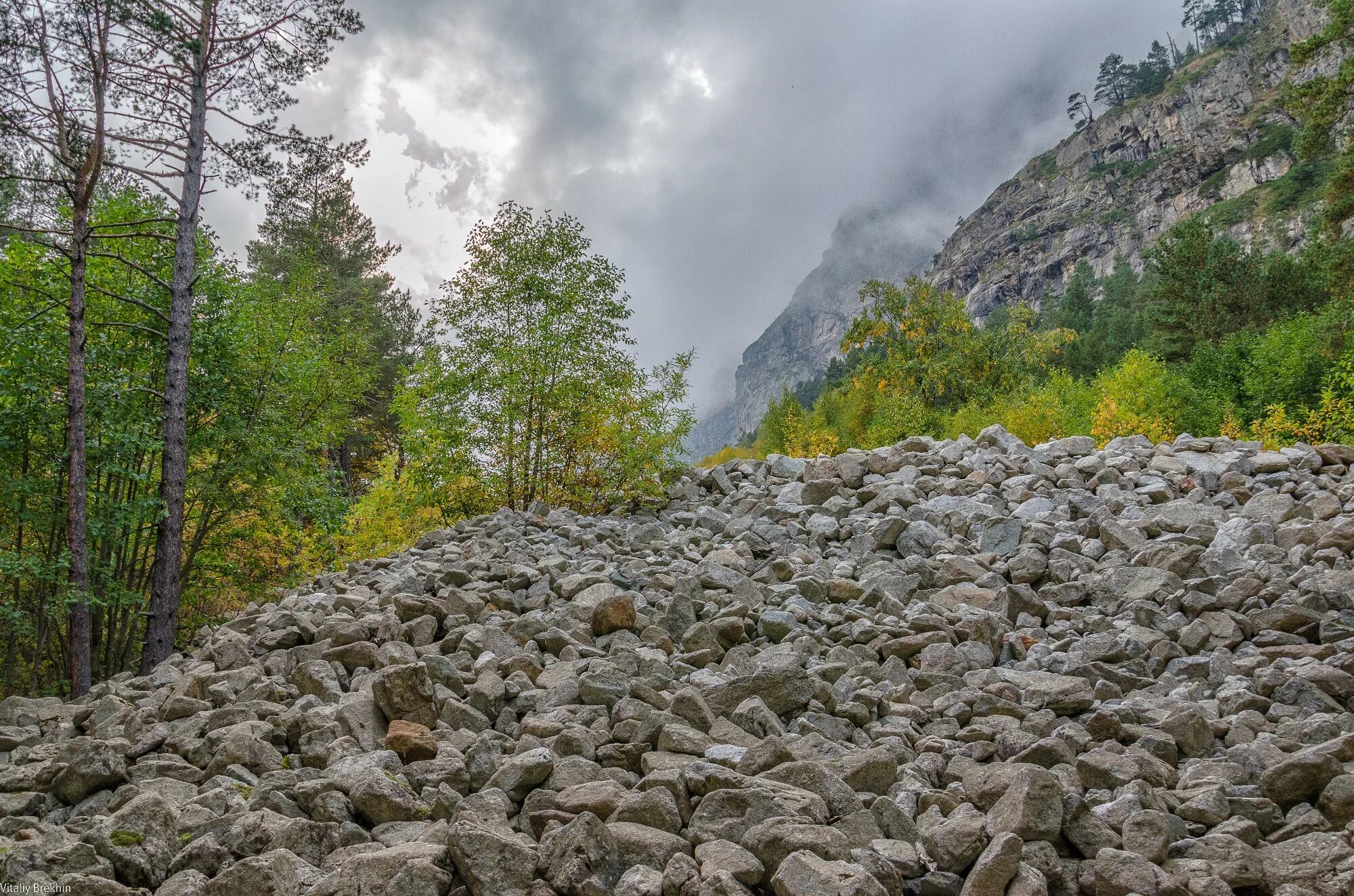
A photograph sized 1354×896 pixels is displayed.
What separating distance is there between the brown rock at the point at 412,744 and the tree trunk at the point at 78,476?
631cm

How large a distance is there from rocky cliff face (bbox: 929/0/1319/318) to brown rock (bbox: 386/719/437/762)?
302 ft

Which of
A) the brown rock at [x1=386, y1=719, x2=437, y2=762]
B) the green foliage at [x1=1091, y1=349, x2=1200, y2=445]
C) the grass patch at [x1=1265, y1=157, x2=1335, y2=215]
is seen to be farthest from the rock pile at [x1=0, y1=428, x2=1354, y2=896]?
the grass patch at [x1=1265, y1=157, x2=1335, y2=215]

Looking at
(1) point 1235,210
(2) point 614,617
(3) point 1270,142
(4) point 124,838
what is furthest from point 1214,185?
(4) point 124,838

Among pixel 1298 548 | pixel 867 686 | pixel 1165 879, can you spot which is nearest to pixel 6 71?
pixel 867 686

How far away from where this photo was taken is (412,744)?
379cm

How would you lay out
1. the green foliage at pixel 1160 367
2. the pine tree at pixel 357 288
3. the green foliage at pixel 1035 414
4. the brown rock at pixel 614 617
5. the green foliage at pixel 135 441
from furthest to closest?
1. the pine tree at pixel 357 288
2. the green foliage at pixel 1160 367
3. the green foliage at pixel 1035 414
4. the green foliage at pixel 135 441
5. the brown rock at pixel 614 617

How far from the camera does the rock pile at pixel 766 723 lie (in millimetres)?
2713

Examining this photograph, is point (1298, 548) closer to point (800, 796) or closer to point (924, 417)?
point (800, 796)

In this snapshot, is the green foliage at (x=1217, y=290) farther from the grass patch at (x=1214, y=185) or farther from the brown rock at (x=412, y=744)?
the grass patch at (x=1214, y=185)

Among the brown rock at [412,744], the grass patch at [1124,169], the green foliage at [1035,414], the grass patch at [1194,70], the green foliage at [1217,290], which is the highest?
the grass patch at [1194,70]

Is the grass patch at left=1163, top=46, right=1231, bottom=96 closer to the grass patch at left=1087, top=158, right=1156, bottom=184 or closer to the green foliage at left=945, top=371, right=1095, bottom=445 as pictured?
the grass patch at left=1087, top=158, right=1156, bottom=184

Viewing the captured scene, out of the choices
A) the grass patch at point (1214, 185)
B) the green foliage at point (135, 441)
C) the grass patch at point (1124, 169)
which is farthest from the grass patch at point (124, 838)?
the grass patch at point (1124, 169)

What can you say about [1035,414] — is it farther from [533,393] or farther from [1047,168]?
[1047,168]

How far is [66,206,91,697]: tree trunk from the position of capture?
26.2 feet
